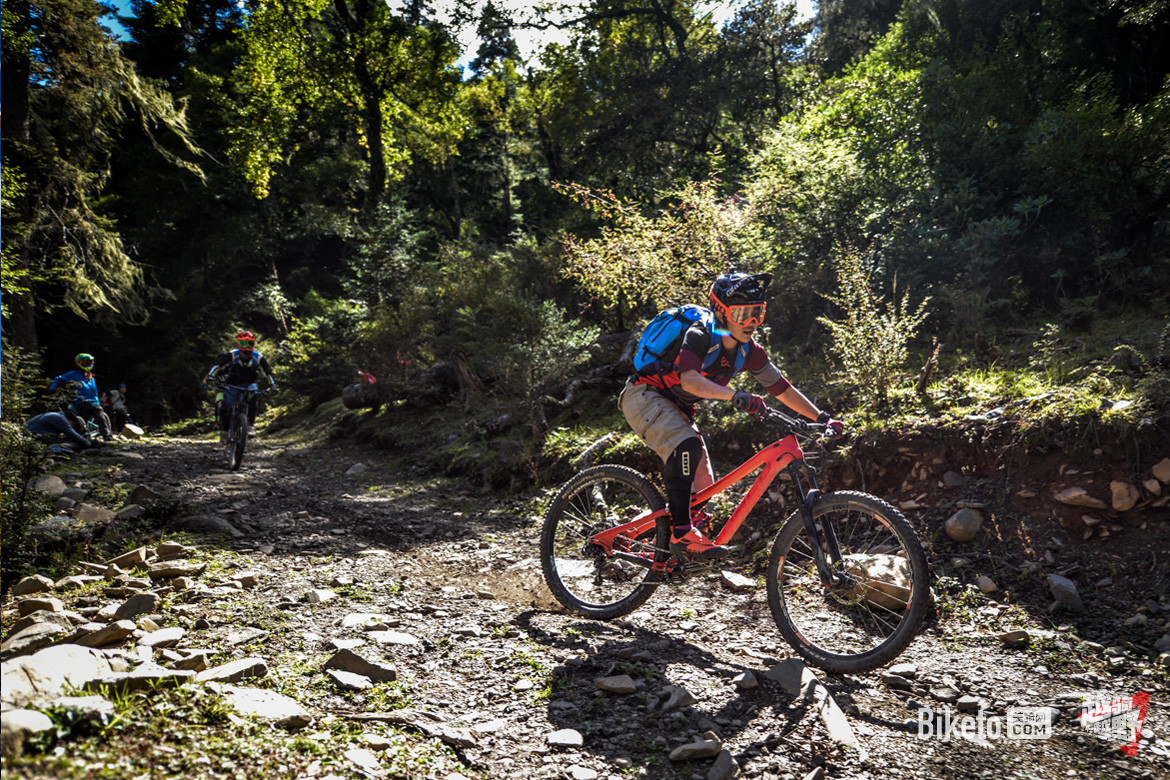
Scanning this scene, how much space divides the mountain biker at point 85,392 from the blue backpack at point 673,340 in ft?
41.0

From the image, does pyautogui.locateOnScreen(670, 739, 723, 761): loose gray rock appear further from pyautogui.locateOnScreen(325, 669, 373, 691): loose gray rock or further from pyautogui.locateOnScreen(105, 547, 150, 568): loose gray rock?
pyautogui.locateOnScreen(105, 547, 150, 568): loose gray rock

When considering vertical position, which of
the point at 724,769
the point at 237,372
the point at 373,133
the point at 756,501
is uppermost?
the point at 373,133

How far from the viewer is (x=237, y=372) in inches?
405

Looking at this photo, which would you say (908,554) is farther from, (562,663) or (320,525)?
(320,525)

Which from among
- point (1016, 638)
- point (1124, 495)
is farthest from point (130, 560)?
point (1124, 495)

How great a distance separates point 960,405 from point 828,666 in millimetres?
3143

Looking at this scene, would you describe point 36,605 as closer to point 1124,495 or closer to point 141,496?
point 141,496

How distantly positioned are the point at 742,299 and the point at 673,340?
55 cm

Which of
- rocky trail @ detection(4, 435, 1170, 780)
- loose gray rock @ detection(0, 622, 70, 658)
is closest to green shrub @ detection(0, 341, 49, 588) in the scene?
rocky trail @ detection(4, 435, 1170, 780)

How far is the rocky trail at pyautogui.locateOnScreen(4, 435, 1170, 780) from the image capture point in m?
2.36

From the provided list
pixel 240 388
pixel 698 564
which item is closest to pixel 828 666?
pixel 698 564

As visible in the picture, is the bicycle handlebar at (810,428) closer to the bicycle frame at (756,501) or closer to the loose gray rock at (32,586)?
the bicycle frame at (756,501)

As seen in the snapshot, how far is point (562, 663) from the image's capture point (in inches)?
143

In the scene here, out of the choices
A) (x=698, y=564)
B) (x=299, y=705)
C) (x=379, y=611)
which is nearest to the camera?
(x=299, y=705)
